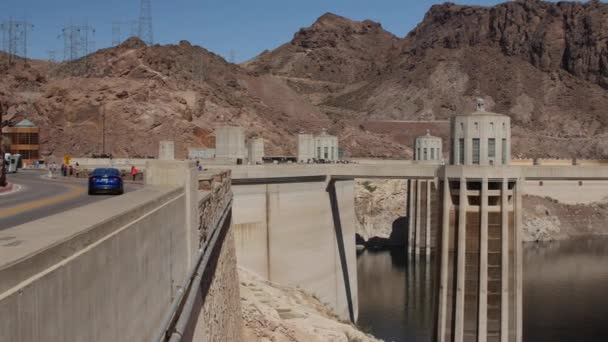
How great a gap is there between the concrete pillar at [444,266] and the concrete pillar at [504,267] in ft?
8.16

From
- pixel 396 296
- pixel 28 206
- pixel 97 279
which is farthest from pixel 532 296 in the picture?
pixel 97 279

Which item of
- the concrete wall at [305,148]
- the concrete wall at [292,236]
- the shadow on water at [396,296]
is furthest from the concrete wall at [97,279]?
the concrete wall at [305,148]

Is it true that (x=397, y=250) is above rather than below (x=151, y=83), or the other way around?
below

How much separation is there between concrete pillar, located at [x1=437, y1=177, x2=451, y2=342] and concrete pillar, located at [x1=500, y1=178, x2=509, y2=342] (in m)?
2.49

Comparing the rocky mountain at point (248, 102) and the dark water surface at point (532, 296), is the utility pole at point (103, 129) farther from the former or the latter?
the dark water surface at point (532, 296)

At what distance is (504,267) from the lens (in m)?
33.5

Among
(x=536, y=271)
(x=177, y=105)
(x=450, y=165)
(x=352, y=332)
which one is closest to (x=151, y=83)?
(x=177, y=105)

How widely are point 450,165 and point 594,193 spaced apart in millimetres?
85443

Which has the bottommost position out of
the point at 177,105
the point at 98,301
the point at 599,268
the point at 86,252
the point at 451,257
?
the point at 599,268

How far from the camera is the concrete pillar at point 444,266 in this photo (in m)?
34.5

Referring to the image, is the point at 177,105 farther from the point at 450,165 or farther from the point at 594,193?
the point at 594,193

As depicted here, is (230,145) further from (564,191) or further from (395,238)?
(564,191)

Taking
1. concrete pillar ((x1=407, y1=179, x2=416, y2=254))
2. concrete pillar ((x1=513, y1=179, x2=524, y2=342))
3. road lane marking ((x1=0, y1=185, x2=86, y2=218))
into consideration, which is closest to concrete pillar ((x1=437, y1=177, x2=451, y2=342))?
concrete pillar ((x1=513, y1=179, x2=524, y2=342))

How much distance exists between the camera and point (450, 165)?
1378 inches
